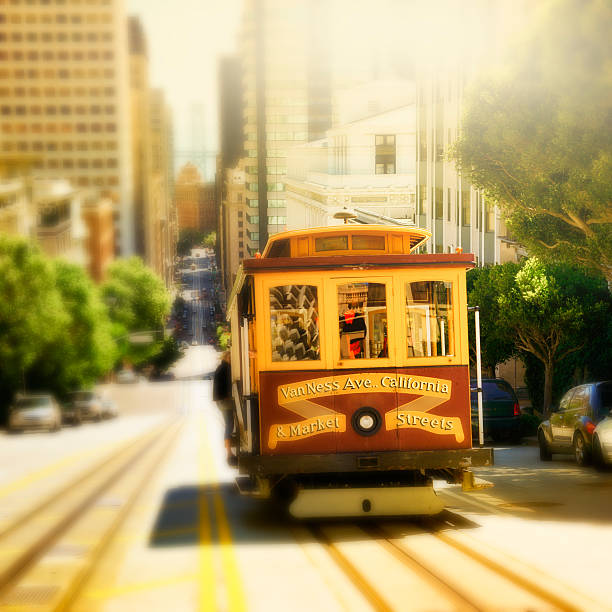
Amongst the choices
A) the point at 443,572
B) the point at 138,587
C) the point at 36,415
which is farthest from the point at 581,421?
the point at 36,415

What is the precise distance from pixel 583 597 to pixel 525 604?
0.48m

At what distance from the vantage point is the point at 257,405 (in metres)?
9.73

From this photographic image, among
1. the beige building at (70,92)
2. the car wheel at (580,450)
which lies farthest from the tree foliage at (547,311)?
the beige building at (70,92)

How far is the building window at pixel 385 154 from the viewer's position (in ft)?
201

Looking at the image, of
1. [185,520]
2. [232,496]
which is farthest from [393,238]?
[232,496]

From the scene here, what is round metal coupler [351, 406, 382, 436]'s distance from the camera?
31.0 feet

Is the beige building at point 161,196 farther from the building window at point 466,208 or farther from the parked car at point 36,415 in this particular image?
the building window at point 466,208

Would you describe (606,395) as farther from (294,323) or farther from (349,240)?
(294,323)

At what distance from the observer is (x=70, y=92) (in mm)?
5609

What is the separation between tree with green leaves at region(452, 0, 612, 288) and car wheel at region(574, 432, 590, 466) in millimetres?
3011

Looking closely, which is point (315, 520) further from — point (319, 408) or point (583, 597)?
point (583, 597)

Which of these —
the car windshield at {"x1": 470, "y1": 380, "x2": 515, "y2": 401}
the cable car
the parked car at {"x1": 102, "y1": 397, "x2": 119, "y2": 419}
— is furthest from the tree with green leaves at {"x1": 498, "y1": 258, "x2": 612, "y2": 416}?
the cable car

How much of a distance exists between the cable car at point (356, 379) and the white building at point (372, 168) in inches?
1787

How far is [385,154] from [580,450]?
155 feet
